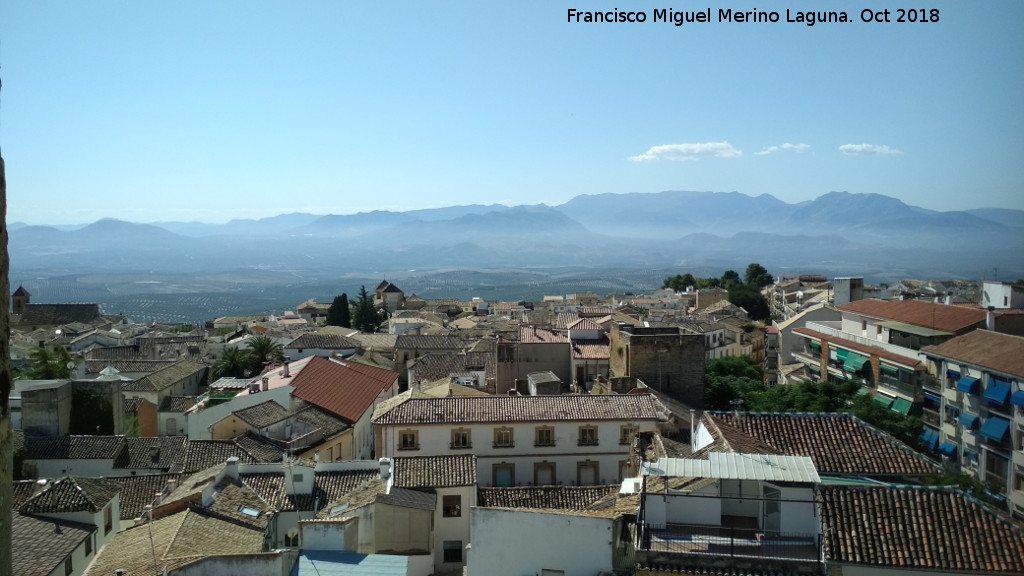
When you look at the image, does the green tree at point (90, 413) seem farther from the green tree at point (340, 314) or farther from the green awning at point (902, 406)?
the green tree at point (340, 314)

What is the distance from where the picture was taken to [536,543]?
12.3 metres

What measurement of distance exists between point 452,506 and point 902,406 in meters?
21.1

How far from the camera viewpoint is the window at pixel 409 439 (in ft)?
73.6

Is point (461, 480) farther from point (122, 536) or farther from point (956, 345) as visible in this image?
point (956, 345)

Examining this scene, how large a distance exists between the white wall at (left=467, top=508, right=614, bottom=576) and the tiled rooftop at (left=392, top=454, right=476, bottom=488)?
5474mm

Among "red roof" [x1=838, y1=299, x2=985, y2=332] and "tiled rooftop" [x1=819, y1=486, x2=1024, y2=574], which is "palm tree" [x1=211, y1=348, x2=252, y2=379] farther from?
"tiled rooftop" [x1=819, y1=486, x2=1024, y2=574]

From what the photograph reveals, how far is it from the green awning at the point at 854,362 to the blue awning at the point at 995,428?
8.94m

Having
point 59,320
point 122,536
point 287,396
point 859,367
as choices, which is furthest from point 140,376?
point 59,320

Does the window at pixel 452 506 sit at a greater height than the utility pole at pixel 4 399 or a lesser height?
lesser

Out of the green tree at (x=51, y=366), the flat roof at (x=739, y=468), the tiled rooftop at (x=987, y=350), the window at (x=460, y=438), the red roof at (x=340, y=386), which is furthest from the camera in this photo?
the green tree at (x=51, y=366)

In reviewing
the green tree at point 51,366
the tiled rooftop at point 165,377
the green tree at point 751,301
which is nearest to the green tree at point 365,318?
the tiled rooftop at point 165,377

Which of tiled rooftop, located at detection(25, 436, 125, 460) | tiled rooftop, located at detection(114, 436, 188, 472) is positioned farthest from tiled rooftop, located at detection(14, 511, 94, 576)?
tiled rooftop, located at detection(25, 436, 125, 460)

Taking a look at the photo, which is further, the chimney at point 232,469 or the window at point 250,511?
Answer: the chimney at point 232,469

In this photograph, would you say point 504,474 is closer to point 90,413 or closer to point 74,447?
point 74,447
